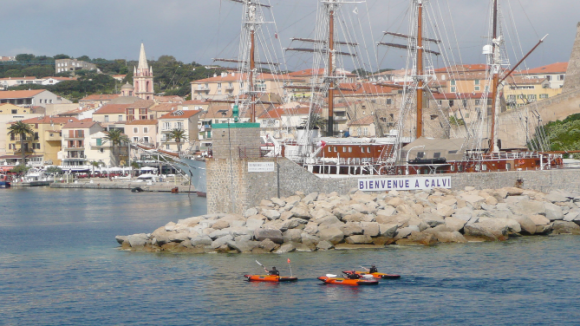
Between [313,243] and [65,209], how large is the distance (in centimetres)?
3121

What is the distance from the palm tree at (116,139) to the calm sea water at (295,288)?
63.7 m

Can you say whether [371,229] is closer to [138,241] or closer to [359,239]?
[359,239]

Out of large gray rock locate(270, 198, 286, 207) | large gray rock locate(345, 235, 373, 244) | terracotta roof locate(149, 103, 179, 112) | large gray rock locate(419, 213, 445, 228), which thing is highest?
terracotta roof locate(149, 103, 179, 112)

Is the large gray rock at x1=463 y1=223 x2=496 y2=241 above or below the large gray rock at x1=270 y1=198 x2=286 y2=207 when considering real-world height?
below

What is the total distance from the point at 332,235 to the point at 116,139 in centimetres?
7155

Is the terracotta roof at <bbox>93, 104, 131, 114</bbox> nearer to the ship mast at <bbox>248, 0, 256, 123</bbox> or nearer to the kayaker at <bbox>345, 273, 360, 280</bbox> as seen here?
the ship mast at <bbox>248, 0, 256, 123</bbox>

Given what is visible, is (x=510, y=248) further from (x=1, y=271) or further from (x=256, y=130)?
(x=1, y=271)

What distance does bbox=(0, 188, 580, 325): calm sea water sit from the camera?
911 inches

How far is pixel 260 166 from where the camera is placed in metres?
36.1

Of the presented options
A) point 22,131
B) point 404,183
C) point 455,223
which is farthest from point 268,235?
point 22,131

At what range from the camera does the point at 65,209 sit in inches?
2285

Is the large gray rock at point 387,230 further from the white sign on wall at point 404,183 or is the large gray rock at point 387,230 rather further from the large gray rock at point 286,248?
the white sign on wall at point 404,183

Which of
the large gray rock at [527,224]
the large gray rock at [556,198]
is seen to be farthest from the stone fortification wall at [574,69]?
the large gray rock at [527,224]

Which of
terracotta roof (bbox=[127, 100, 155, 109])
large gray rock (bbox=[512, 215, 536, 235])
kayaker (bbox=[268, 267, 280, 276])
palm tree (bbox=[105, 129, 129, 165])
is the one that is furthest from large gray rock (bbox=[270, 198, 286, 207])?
terracotta roof (bbox=[127, 100, 155, 109])
